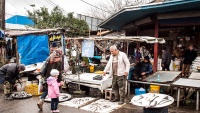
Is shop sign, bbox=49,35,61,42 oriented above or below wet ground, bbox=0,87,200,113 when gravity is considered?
above

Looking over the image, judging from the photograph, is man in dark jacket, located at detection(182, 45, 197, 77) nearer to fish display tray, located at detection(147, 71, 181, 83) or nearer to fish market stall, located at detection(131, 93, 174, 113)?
fish display tray, located at detection(147, 71, 181, 83)

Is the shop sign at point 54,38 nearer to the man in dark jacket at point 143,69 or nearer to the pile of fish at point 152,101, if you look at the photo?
the man in dark jacket at point 143,69

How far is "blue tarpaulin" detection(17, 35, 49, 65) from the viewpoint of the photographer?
1023 cm

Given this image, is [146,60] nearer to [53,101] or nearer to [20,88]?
[53,101]

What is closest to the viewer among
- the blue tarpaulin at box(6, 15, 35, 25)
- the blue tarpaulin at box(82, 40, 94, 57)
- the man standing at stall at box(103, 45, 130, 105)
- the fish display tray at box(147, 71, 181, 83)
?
the man standing at stall at box(103, 45, 130, 105)

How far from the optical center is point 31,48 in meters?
10.3

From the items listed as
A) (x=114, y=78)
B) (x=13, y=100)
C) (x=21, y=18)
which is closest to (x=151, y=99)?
(x=114, y=78)

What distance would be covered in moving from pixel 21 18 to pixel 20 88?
26729 mm

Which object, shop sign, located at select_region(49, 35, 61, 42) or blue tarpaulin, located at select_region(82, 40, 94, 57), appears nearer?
blue tarpaulin, located at select_region(82, 40, 94, 57)

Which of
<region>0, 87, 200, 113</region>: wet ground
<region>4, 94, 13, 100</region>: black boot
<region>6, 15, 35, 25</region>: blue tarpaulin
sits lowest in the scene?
Answer: <region>0, 87, 200, 113</region>: wet ground

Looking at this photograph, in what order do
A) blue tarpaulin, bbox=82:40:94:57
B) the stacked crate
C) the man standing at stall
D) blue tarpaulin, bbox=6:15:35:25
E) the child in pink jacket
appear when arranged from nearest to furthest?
1. the child in pink jacket
2. the man standing at stall
3. blue tarpaulin, bbox=82:40:94:57
4. the stacked crate
5. blue tarpaulin, bbox=6:15:35:25

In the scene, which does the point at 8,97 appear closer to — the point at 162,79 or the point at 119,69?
the point at 119,69

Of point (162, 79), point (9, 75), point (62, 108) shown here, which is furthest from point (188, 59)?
point (9, 75)

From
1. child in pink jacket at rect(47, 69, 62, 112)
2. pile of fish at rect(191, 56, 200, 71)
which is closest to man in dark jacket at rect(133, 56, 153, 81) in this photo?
pile of fish at rect(191, 56, 200, 71)
